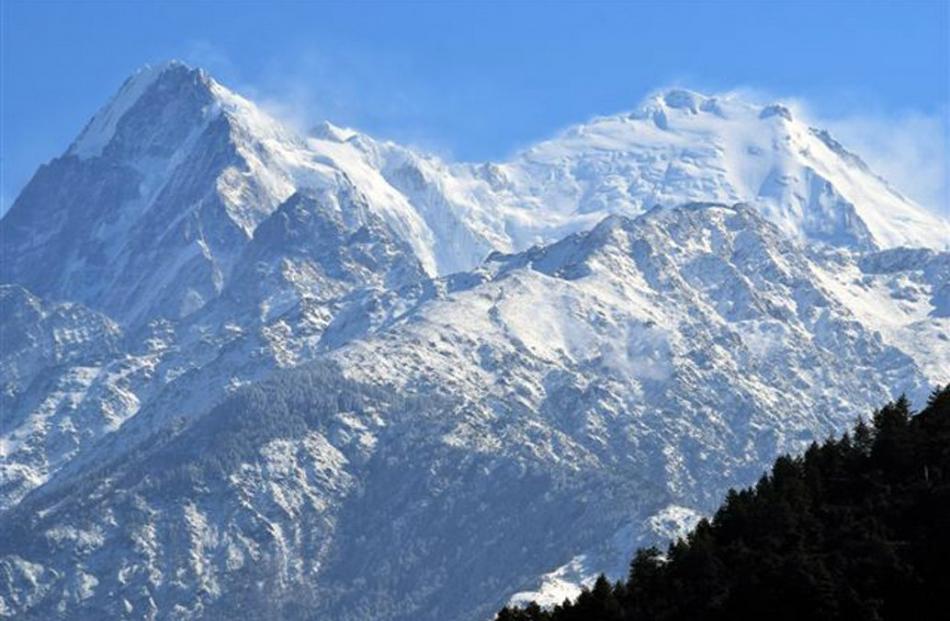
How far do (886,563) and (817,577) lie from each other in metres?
5.19

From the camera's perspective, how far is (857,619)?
193125mm

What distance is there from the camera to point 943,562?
200 m

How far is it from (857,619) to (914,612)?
379cm

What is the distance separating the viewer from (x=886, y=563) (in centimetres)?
19962

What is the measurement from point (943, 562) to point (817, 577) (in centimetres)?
898

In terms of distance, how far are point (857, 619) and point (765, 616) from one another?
8.41 metres

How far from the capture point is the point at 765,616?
655ft

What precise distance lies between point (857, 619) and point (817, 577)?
589 centimetres

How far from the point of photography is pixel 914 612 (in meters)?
193

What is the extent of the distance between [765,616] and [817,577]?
4610 millimetres

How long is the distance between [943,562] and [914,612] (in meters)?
7.77

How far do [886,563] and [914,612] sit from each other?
7.20 metres
